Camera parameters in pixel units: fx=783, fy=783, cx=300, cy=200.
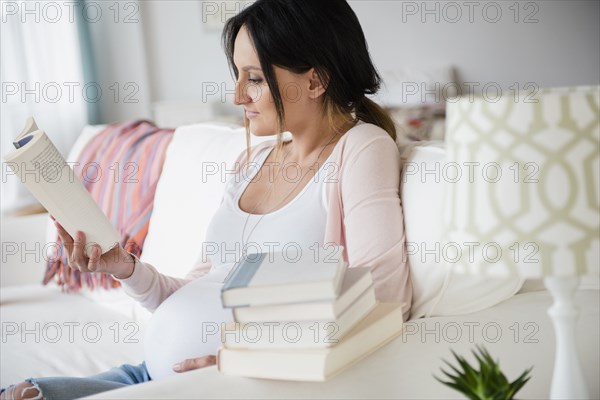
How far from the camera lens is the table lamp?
0.72 meters

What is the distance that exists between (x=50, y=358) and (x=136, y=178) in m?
0.60

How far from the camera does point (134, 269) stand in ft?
4.68

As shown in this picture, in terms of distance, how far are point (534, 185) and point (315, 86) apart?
2.55 ft

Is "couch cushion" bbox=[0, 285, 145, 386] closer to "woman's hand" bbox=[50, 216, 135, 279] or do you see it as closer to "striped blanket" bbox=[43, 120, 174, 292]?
"striped blanket" bbox=[43, 120, 174, 292]

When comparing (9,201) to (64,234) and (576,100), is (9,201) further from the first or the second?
(576,100)

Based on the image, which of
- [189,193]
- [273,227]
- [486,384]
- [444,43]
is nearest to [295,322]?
[486,384]

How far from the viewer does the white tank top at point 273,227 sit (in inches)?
54.0

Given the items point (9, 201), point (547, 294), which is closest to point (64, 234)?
point (547, 294)

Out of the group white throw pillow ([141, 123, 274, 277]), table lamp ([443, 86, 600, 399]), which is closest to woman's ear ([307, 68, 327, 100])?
white throw pillow ([141, 123, 274, 277])

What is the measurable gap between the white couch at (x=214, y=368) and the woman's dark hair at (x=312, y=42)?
197 millimetres

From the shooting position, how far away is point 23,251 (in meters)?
2.28

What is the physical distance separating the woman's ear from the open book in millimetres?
455

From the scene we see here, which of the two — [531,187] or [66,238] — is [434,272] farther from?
[66,238]

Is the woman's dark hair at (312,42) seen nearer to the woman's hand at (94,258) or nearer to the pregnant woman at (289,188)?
the pregnant woman at (289,188)
